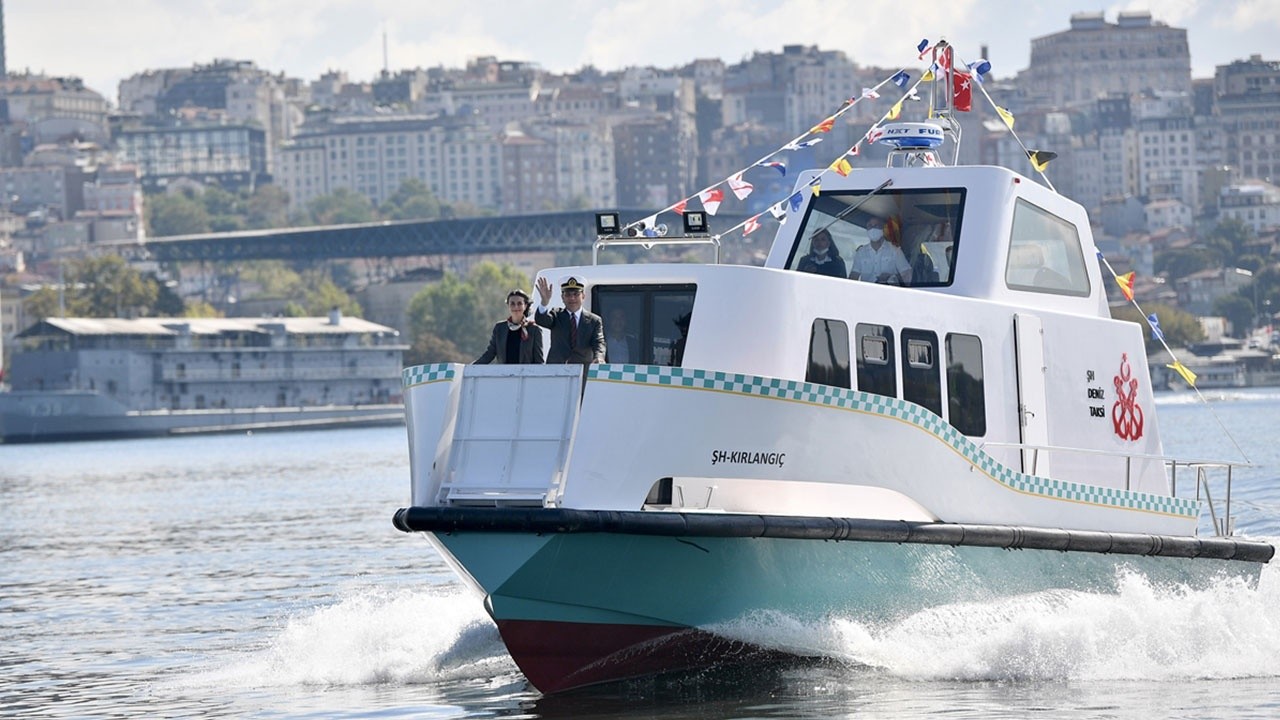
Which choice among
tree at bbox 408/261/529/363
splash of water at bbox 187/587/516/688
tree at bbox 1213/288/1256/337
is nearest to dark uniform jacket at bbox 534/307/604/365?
splash of water at bbox 187/587/516/688

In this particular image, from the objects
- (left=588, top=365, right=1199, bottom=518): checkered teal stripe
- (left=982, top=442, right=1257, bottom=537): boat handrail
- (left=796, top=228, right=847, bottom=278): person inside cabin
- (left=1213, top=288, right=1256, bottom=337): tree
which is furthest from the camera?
(left=1213, top=288, right=1256, bottom=337): tree

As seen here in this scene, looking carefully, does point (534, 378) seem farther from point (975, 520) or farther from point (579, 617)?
point (975, 520)

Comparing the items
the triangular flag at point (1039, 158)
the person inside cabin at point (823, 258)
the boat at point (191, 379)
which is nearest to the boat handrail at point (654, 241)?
the person inside cabin at point (823, 258)

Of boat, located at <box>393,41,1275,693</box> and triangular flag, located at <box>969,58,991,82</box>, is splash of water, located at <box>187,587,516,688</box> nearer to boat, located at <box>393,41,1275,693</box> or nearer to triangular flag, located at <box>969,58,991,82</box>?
boat, located at <box>393,41,1275,693</box>

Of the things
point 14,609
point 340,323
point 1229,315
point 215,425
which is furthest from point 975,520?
point 1229,315

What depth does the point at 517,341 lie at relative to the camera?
643 inches

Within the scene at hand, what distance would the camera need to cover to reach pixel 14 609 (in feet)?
83.4

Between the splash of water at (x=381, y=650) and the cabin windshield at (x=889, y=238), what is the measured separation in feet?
13.3

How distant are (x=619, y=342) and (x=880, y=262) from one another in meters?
2.98

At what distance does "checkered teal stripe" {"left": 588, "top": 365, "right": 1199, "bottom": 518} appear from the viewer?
51.0 ft

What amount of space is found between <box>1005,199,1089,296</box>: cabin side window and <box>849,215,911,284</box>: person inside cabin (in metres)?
0.88

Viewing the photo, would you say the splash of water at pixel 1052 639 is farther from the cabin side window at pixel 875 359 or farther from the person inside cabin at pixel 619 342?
the person inside cabin at pixel 619 342

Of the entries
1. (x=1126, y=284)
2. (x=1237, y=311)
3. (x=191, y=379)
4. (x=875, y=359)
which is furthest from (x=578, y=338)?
(x=1237, y=311)

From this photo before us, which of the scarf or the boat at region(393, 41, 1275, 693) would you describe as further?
the scarf
